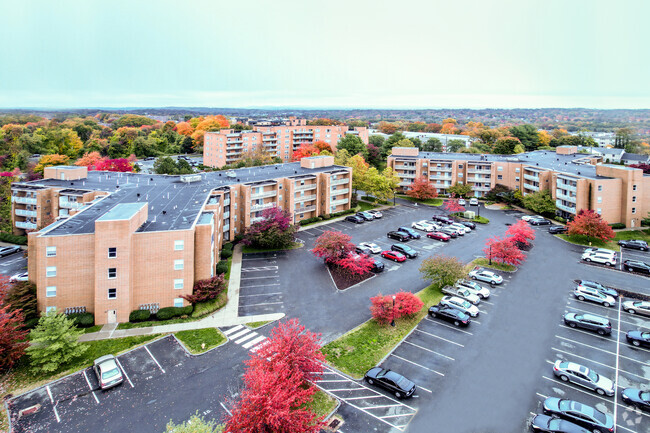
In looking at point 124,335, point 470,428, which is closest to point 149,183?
point 124,335

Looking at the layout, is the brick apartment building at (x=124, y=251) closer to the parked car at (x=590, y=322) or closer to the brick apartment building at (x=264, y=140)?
the parked car at (x=590, y=322)

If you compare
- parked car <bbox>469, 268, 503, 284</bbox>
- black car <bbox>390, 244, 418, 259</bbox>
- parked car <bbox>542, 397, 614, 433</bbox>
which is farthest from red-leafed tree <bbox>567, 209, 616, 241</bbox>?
parked car <bbox>542, 397, 614, 433</bbox>

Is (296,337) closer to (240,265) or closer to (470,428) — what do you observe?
(470,428)

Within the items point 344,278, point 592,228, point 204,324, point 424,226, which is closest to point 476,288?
point 344,278

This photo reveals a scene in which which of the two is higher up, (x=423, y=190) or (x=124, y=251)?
(x=423, y=190)

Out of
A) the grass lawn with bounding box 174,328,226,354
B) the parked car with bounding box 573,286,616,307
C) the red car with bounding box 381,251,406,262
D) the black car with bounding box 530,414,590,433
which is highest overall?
the red car with bounding box 381,251,406,262

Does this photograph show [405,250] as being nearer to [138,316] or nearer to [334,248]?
[334,248]

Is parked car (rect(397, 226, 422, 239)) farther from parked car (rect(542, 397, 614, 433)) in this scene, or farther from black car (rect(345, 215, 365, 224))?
parked car (rect(542, 397, 614, 433))
